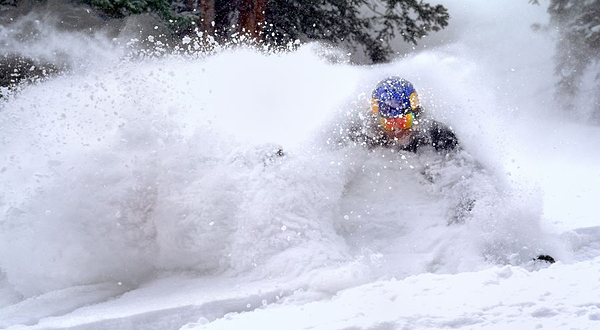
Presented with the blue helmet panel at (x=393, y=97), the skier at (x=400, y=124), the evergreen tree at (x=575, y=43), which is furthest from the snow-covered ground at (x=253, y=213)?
the evergreen tree at (x=575, y=43)

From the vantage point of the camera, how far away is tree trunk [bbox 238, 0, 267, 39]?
35.9ft

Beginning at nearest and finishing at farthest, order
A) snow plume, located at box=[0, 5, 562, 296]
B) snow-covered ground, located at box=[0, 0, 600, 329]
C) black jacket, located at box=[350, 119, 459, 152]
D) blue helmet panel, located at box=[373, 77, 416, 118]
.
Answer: snow-covered ground, located at box=[0, 0, 600, 329] < snow plume, located at box=[0, 5, 562, 296] < blue helmet panel, located at box=[373, 77, 416, 118] < black jacket, located at box=[350, 119, 459, 152]

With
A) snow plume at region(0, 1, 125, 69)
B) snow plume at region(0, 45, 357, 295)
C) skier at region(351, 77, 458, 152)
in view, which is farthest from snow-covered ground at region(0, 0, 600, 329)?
snow plume at region(0, 1, 125, 69)

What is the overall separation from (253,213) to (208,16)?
23.7ft

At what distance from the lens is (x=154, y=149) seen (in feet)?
A: 16.6

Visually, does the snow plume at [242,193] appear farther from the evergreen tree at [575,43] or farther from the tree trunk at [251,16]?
the evergreen tree at [575,43]

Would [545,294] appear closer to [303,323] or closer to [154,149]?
[303,323]

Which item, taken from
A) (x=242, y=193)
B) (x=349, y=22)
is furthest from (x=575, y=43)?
(x=242, y=193)

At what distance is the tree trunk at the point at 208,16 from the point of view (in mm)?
10984

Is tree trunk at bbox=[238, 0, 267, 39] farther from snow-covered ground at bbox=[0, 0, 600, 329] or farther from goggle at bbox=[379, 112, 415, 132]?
goggle at bbox=[379, 112, 415, 132]

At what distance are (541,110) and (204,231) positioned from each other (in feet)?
55.1

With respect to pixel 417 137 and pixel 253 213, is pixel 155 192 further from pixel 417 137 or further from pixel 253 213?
pixel 417 137

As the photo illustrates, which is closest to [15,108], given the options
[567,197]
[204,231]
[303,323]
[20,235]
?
[20,235]

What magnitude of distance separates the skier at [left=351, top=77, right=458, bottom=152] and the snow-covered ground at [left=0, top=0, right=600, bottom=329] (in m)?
0.12
